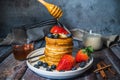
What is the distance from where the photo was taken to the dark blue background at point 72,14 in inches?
60.1

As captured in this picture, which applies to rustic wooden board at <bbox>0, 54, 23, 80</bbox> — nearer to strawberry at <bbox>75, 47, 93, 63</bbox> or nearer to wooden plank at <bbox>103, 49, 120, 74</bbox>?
strawberry at <bbox>75, 47, 93, 63</bbox>

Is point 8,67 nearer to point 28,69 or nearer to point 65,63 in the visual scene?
point 28,69

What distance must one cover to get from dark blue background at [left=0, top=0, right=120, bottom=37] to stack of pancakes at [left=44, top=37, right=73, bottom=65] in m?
0.79

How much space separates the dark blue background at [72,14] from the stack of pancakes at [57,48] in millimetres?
793

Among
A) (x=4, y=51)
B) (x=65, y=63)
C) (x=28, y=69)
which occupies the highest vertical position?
(x=65, y=63)

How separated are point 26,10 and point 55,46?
0.86 metres

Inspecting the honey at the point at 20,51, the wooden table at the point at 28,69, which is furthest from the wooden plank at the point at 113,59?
the honey at the point at 20,51

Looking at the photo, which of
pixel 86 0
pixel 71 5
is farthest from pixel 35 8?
pixel 86 0

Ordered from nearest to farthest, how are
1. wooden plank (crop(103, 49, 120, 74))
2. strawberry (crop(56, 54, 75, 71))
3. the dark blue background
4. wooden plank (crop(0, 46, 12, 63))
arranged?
1. strawberry (crop(56, 54, 75, 71))
2. wooden plank (crop(103, 49, 120, 74))
3. wooden plank (crop(0, 46, 12, 63))
4. the dark blue background

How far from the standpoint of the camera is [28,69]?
2.78 ft

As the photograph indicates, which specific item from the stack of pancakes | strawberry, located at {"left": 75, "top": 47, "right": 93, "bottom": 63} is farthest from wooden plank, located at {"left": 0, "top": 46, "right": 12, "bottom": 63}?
strawberry, located at {"left": 75, "top": 47, "right": 93, "bottom": 63}

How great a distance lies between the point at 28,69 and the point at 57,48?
0.57 ft

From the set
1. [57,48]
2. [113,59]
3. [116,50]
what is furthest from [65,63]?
[116,50]

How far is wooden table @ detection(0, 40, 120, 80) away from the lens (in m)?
0.76
